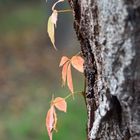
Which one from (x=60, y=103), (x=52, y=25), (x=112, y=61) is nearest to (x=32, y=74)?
(x=60, y=103)

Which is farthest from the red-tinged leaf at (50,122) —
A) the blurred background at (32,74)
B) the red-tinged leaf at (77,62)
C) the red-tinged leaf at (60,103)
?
the blurred background at (32,74)

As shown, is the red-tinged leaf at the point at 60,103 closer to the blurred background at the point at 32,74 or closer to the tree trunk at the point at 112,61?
the tree trunk at the point at 112,61

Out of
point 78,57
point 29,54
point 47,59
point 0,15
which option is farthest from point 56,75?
point 78,57

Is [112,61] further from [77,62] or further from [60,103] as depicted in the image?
[60,103]

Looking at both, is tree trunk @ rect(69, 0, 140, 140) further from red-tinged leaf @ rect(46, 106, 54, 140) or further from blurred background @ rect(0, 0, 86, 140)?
blurred background @ rect(0, 0, 86, 140)

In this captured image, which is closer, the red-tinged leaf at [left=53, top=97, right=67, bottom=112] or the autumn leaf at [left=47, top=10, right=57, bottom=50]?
the autumn leaf at [left=47, top=10, right=57, bottom=50]

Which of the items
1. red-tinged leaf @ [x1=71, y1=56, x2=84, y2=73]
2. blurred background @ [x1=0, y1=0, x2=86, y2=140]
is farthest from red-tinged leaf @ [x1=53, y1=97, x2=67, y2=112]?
blurred background @ [x1=0, y1=0, x2=86, y2=140]
